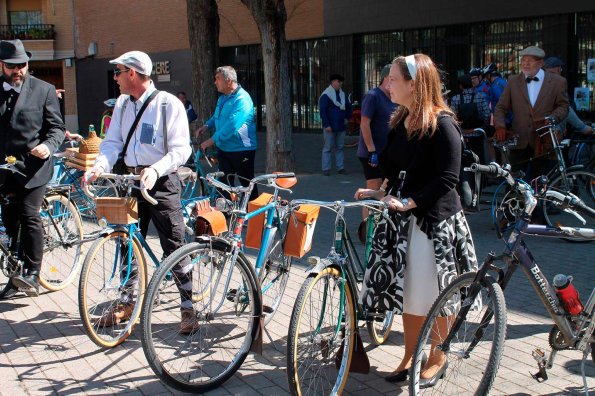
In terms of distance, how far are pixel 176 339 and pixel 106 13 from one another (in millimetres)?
32433

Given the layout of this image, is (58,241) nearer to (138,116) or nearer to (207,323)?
(138,116)

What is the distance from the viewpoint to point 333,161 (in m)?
17.4

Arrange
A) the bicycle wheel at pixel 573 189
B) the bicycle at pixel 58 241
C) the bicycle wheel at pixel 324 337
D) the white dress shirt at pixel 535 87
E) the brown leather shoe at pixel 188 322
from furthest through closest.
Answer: the white dress shirt at pixel 535 87 < the bicycle wheel at pixel 573 189 < the bicycle at pixel 58 241 < the brown leather shoe at pixel 188 322 < the bicycle wheel at pixel 324 337

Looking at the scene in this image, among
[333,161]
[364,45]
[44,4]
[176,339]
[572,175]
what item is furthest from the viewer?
[44,4]

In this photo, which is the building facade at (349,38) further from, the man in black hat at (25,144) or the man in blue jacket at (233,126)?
the man in black hat at (25,144)

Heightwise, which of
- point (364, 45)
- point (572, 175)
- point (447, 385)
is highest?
point (364, 45)

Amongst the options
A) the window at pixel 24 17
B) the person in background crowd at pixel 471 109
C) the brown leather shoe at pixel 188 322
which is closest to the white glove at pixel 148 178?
the brown leather shoe at pixel 188 322

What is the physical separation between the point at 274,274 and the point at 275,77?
8.75m

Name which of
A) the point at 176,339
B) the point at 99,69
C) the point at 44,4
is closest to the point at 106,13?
the point at 99,69

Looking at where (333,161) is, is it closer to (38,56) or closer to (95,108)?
(95,108)

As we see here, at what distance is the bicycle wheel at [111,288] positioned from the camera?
4.85m

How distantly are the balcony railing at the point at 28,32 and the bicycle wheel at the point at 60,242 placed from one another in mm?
32792

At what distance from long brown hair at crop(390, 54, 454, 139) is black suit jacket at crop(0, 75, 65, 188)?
3.19 metres

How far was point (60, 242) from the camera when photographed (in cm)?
650
